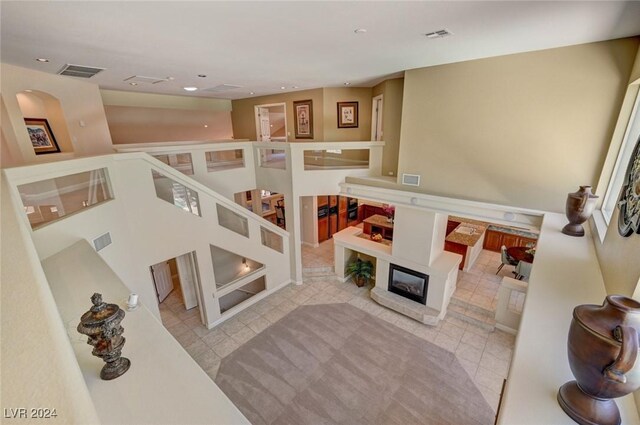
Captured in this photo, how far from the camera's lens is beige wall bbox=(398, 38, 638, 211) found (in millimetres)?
3555

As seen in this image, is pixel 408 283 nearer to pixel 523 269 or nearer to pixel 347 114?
pixel 523 269

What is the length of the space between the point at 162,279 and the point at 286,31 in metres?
6.93

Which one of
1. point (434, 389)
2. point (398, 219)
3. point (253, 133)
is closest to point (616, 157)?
point (398, 219)

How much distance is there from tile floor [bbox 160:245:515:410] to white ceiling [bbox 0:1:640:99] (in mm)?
5253

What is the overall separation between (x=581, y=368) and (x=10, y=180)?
14.9ft

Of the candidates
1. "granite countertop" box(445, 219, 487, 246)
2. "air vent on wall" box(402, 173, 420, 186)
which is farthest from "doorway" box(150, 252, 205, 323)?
"granite countertop" box(445, 219, 487, 246)

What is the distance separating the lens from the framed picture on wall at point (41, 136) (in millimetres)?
5126

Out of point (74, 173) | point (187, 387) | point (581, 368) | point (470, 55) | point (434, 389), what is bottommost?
point (434, 389)

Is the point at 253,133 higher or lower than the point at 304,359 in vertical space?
higher

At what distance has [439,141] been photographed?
5.01 metres

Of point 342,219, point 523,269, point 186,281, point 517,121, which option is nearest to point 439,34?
point 517,121

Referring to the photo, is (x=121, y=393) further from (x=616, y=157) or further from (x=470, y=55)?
(x=616, y=157)

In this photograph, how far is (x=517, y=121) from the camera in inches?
164

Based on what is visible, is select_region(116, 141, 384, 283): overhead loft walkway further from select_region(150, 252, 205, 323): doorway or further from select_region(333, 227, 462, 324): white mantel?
select_region(150, 252, 205, 323): doorway
